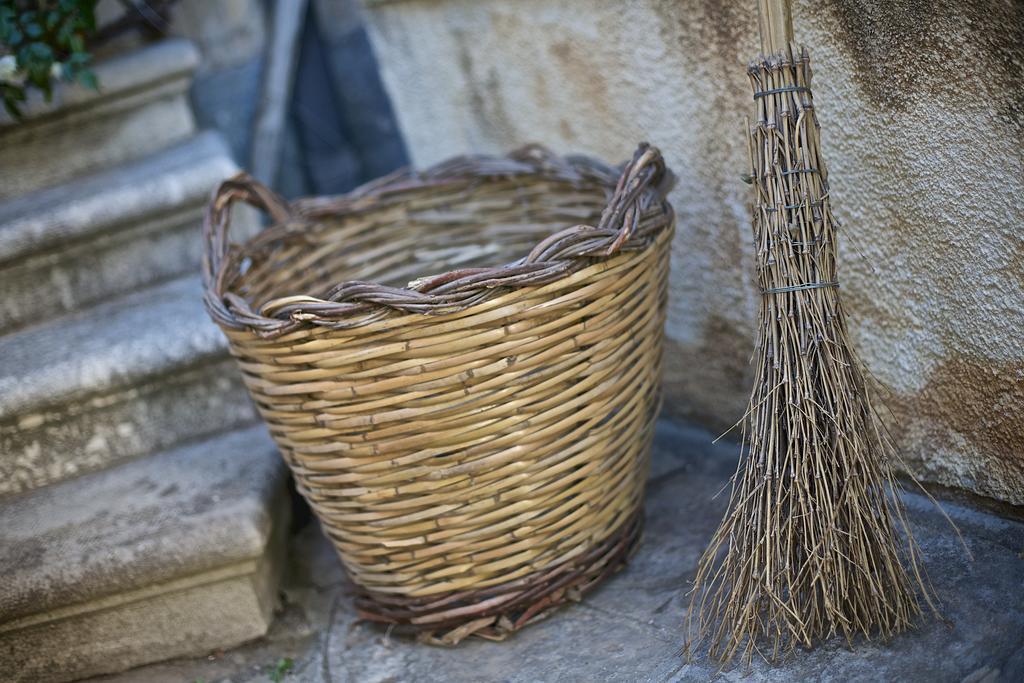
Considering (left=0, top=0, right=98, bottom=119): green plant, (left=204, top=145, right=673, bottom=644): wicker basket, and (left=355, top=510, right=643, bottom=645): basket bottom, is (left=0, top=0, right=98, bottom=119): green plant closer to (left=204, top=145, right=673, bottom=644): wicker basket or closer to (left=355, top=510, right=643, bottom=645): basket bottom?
(left=204, top=145, right=673, bottom=644): wicker basket

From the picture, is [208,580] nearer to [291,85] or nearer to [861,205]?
[861,205]

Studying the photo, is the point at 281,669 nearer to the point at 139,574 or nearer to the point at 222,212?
the point at 139,574

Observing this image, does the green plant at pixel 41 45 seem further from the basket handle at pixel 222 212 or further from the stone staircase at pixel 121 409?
the basket handle at pixel 222 212

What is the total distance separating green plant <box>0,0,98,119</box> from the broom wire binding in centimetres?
142

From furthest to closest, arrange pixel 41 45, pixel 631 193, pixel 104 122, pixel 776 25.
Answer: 1. pixel 104 122
2. pixel 41 45
3. pixel 631 193
4. pixel 776 25

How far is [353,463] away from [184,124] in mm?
1309

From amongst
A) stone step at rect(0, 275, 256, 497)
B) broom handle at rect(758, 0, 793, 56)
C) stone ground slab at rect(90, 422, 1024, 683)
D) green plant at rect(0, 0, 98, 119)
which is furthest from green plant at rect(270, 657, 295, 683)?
green plant at rect(0, 0, 98, 119)

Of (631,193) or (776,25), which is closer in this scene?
(776,25)

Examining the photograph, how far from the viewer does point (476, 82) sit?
1.97 metres

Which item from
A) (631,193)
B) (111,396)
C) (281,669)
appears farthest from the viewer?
(111,396)

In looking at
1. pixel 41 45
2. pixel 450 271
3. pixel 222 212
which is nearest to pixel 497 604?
pixel 450 271

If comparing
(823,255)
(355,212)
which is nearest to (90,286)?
→ (355,212)

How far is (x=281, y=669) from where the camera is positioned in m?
1.38

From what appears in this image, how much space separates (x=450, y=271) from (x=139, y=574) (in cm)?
66
